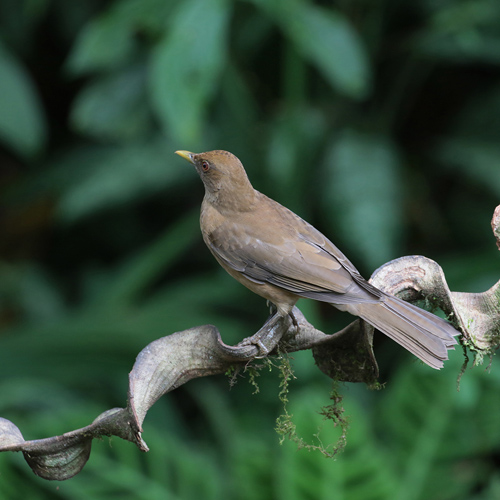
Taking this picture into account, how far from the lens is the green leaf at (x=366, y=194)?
4.46 meters

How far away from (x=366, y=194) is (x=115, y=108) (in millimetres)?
1747

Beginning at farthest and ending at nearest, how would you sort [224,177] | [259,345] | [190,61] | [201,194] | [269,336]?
1. [201,194]
2. [190,61]
3. [224,177]
4. [269,336]
5. [259,345]

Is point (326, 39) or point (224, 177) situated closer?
point (224, 177)

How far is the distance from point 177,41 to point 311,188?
1357mm

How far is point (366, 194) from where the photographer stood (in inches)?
181

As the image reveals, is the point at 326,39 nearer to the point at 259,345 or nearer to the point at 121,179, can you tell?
the point at 121,179

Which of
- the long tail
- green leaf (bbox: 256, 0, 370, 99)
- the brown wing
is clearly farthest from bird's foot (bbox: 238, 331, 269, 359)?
green leaf (bbox: 256, 0, 370, 99)

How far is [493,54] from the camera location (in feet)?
15.4

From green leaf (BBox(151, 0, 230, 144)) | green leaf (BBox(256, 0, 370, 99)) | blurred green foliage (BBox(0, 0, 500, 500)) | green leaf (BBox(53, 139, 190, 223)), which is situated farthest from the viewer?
green leaf (BBox(53, 139, 190, 223))

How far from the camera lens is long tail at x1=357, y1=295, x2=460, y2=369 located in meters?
2.19

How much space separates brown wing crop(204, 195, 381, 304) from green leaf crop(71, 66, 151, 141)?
206 cm

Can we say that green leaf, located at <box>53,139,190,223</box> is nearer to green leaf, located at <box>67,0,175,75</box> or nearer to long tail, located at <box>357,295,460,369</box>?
green leaf, located at <box>67,0,175,75</box>

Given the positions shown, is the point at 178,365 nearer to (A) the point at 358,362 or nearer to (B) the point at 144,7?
(A) the point at 358,362

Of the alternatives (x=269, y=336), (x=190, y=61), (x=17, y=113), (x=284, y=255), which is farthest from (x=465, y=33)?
(x=269, y=336)
